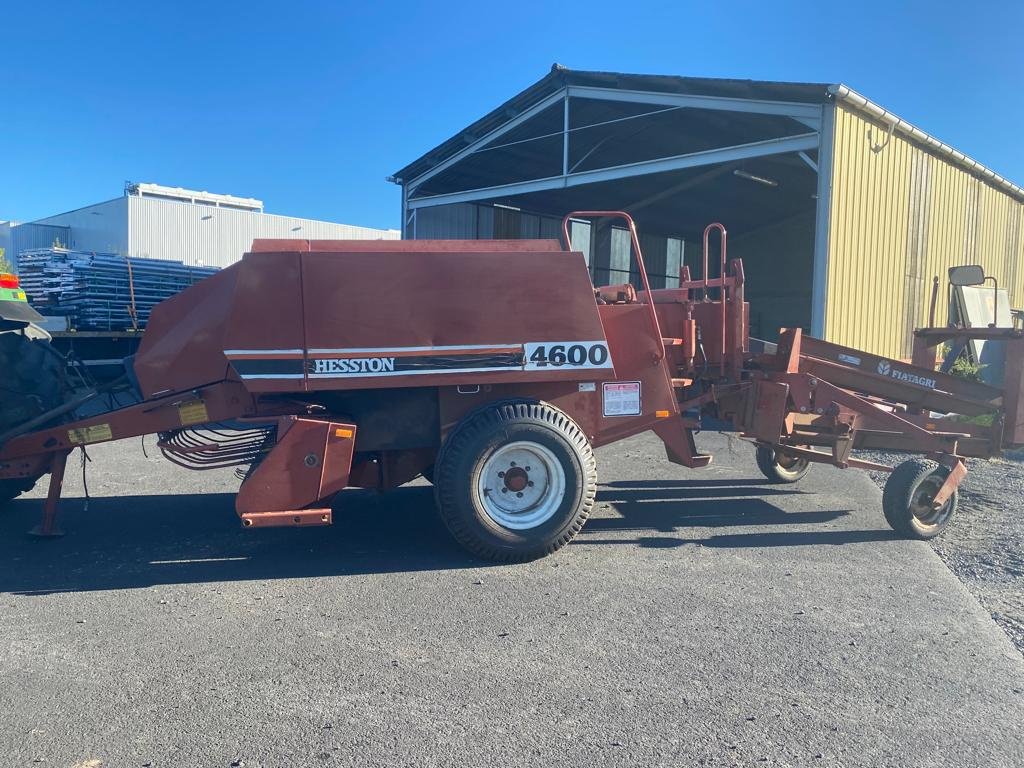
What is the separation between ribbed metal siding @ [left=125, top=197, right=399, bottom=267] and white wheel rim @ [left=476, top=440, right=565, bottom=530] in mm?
25364

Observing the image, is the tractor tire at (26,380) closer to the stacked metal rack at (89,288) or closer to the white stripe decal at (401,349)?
the white stripe decal at (401,349)

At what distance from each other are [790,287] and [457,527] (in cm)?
2196

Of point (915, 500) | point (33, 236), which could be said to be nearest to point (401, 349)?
point (915, 500)

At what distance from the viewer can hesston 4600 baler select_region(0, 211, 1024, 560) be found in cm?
510

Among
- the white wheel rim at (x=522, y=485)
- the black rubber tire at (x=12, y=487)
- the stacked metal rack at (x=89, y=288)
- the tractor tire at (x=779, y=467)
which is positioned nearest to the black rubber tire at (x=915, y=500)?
the tractor tire at (x=779, y=467)

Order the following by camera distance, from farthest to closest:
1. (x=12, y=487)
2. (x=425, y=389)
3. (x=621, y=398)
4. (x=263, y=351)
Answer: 1. (x=12, y=487)
2. (x=621, y=398)
3. (x=425, y=389)
4. (x=263, y=351)

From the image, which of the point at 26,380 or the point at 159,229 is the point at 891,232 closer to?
the point at 26,380

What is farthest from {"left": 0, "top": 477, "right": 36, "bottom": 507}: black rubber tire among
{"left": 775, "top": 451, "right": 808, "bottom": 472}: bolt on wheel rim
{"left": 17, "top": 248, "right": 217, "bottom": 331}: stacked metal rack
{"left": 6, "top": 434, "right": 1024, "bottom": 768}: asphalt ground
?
{"left": 775, "top": 451, "right": 808, "bottom": 472}: bolt on wheel rim

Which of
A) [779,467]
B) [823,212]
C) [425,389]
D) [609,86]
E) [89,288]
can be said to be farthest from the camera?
[609,86]

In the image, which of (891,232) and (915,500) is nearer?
(915,500)

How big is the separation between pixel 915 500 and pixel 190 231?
1207 inches

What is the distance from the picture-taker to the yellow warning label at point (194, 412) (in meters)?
5.39

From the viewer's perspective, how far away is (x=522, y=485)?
5402mm

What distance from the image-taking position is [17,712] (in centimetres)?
329
